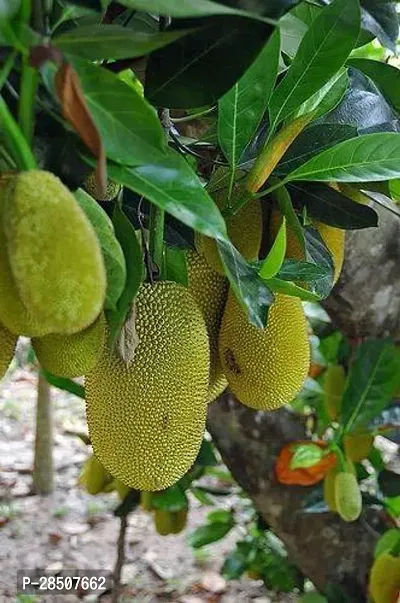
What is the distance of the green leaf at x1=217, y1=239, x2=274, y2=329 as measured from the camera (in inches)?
17.9

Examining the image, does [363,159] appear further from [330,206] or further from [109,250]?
[109,250]

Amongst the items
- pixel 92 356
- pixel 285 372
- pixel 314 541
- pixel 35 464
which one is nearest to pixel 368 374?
pixel 314 541

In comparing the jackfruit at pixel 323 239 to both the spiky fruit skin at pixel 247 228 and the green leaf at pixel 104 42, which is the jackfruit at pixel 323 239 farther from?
the green leaf at pixel 104 42

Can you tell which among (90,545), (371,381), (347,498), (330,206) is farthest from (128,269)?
(90,545)

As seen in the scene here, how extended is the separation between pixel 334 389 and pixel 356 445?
120 mm

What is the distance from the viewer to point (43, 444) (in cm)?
213

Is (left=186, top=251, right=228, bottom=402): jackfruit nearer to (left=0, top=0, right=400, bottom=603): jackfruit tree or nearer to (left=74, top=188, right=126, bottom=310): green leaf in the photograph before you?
(left=0, top=0, right=400, bottom=603): jackfruit tree

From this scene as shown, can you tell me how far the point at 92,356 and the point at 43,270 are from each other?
0.42 ft

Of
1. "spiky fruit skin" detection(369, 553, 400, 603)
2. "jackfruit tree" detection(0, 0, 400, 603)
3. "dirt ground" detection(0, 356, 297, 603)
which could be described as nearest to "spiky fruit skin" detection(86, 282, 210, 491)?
"jackfruit tree" detection(0, 0, 400, 603)

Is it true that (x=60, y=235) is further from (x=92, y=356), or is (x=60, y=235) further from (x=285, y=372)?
(x=285, y=372)

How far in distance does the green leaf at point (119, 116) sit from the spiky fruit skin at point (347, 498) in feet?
2.35

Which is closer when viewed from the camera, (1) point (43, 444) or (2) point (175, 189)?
(2) point (175, 189)

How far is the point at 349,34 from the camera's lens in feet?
1.62

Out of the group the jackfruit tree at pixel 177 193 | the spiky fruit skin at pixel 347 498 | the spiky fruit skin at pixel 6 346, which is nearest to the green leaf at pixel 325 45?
the jackfruit tree at pixel 177 193
